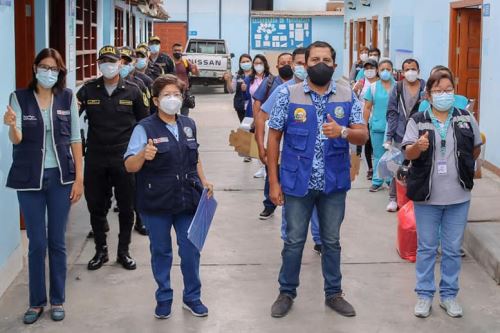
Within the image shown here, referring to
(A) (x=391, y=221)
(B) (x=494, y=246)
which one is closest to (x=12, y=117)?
(B) (x=494, y=246)

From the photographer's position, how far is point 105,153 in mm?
6289

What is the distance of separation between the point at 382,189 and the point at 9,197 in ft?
17.5

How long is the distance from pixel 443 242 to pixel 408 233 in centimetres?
124

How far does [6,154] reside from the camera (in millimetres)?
5703

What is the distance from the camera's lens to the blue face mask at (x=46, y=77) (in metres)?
5.05

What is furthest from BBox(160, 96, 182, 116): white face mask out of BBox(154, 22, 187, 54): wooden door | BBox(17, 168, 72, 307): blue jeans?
BBox(154, 22, 187, 54): wooden door

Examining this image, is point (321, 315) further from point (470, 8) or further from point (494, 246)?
point (470, 8)

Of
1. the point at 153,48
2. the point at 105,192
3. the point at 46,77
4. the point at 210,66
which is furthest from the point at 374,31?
the point at 46,77

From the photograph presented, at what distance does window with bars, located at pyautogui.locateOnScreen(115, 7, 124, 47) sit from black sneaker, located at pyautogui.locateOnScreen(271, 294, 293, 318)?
501 inches

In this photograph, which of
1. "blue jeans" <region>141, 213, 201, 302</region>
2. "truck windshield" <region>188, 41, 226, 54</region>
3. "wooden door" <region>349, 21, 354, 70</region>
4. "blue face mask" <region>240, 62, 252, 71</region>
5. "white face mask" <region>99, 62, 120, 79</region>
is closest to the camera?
"blue jeans" <region>141, 213, 201, 302</region>

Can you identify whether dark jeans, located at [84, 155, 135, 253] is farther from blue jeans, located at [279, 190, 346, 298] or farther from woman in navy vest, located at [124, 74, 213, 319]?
blue jeans, located at [279, 190, 346, 298]

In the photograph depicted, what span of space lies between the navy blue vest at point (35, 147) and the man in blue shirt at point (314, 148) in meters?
1.37

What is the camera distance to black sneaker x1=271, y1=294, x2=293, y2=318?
17.5 feet

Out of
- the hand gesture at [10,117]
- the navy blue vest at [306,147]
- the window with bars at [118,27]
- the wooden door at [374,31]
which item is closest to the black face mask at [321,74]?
the navy blue vest at [306,147]
